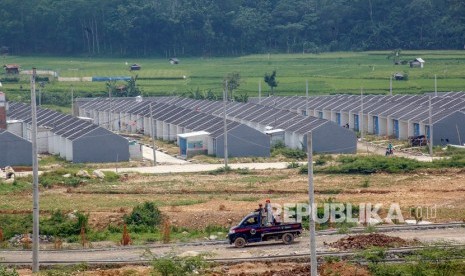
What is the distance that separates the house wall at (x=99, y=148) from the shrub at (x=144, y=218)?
1399 centimetres

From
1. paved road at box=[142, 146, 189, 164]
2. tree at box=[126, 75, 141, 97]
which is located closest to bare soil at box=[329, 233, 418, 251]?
paved road at box=[142, 146, 189, 164]

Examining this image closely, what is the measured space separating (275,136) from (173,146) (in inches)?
162

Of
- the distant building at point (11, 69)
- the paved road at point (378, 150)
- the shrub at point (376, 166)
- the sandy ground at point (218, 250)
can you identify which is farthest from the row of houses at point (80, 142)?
the distant building at point (11, 69)

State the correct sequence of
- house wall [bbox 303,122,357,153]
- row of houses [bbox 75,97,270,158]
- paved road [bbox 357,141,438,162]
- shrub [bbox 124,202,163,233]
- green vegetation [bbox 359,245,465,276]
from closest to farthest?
green vegetation [bbox 359,245,465,276]
shrub [bbox 124,202,163,233]
paved road [bbox 357,141,438,162]
row of houses [bbox 75,97,270,158]
house wall [bbox 303,122,357,153]

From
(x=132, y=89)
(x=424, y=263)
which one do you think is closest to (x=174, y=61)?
(x=132, y=89)

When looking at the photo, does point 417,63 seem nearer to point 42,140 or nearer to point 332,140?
point 332,140

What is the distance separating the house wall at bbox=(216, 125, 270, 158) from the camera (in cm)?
3962

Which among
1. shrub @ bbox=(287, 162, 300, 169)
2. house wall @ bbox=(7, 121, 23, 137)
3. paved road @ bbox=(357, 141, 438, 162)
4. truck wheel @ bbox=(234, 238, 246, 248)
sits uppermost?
truck wheel @ bbox=(234, 238, 246, 248)

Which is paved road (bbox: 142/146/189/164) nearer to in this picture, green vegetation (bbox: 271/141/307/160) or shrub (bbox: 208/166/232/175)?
green vegetation (bbox: 271/141/307/160)

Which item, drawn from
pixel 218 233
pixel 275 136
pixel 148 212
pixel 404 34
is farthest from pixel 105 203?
pixel 404 34

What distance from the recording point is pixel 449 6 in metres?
83.1

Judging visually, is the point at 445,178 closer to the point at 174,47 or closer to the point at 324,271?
the point at 324,271

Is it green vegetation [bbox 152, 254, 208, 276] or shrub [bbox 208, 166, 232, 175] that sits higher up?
green vegetation [bbox 152, 254, 208, 276]

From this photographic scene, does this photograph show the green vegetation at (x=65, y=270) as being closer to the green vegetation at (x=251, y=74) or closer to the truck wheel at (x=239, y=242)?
the truck wheel at (x=239, y=242)
